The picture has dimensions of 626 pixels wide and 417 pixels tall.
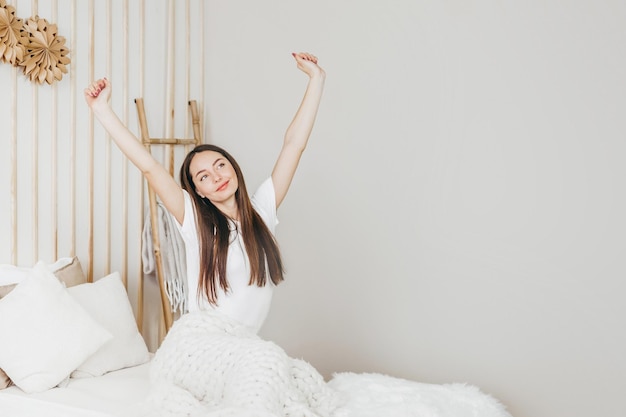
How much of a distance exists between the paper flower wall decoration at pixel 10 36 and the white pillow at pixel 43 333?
77 cm

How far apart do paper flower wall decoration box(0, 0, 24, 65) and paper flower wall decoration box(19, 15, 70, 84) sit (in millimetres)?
25

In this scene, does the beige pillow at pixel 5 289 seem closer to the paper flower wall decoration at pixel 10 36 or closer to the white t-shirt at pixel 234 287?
the white t-shirt at pixel 234 287

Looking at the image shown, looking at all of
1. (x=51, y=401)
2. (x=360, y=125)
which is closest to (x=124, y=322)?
(x=51, y=401)

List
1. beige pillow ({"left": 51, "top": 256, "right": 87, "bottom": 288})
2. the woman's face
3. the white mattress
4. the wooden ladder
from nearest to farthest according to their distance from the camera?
1. the white mattress
2. the woman's face
3. beige pillow ({"left": 51, "top": 256, "right": 87, "bottom": 288})
4. the wooden ladder

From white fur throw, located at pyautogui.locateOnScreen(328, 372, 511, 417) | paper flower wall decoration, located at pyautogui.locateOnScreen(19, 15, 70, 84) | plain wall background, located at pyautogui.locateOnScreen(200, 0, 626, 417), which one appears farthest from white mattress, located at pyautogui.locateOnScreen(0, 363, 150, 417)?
paper flower wall decoration, located at pyautogui.locateOnScreen(19, 15, 70, 84)

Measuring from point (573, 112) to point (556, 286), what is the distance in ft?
1.83

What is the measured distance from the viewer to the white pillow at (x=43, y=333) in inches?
76.4

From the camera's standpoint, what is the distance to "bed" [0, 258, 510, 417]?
1.54 metres

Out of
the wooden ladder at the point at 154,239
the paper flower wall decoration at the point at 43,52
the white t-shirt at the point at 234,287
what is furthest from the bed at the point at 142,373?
the paper flower wall decoration at the point at 43,52

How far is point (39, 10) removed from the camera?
2441mm

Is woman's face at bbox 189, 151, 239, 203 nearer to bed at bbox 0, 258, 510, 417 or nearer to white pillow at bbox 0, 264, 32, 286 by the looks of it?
bed at bbox 0, 258, 510, 417

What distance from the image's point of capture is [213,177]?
2.11m

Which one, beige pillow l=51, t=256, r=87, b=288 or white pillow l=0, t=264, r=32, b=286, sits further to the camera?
beige pillow l=51, t=256, r=87, b=288

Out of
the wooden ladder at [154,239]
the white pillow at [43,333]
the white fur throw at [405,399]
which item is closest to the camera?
the white fur throw at [405,399]
